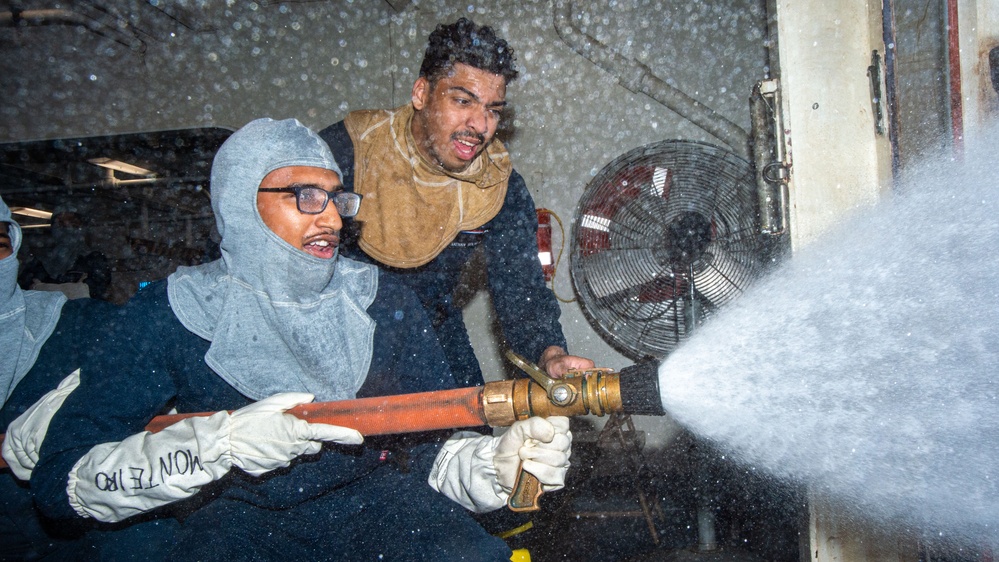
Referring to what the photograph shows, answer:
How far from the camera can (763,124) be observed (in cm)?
205

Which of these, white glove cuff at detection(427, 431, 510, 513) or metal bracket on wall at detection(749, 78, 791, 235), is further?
metal bracket on wall at detection(749, 78, 791, 235)

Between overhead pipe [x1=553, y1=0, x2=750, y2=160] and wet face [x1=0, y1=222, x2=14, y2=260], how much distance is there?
13.4ft

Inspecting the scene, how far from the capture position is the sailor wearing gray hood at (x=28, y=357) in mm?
2123

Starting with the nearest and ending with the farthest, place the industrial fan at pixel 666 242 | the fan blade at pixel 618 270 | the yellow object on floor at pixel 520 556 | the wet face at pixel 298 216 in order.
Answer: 1. the yellow object on floor at pixel 520 556
2. the wet face at pixel 298 216
3. the industrial fan at pixel 666 242
4. the fan blade at pixel 618 270

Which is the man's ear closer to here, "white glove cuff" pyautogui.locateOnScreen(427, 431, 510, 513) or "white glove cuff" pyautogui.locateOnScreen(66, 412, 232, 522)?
"white glove cuff" pyautogui.locateOnScreen(427, 431, 510, 513)

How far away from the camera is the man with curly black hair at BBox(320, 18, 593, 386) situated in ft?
8.43

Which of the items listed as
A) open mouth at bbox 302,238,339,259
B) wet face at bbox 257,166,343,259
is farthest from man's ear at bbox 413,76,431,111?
open mouth at bbox 302,238,339,259

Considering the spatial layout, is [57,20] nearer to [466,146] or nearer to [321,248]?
[466,146]

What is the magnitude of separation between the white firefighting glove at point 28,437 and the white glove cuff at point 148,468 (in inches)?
12.5

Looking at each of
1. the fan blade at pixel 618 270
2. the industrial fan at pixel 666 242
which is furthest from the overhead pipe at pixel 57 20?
the fan blade at pixel 618 270

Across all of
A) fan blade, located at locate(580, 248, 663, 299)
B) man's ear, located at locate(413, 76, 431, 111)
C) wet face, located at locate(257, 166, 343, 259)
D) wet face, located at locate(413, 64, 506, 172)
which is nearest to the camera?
wet face, located at locate(257, 166, 343, 259)

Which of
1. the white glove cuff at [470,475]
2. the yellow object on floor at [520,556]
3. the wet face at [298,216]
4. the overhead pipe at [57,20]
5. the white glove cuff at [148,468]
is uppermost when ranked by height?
the overhead pipe at [57,20]

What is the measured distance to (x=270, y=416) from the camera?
1.58m

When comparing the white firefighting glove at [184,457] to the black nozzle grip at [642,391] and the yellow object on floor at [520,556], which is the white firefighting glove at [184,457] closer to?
the yellow object on floor at [520,556]
